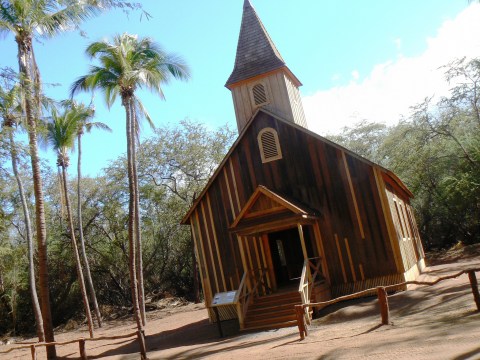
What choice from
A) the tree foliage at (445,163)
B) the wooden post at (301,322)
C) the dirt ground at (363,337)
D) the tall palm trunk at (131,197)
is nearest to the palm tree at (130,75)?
the tall palm trunk at (131,197)

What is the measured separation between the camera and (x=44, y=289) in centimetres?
1485

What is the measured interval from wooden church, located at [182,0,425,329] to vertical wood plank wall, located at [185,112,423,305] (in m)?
0.03

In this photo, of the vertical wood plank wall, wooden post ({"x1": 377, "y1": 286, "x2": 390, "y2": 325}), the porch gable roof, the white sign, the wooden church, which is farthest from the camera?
the vertical wood plank wall

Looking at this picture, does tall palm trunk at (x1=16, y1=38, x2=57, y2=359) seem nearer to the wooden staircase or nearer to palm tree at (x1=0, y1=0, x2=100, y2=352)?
palm tree at (x1=0, y1=0, x2=100, y2=352)

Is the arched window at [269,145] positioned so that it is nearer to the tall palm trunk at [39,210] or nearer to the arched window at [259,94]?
the arched window at [259,94]

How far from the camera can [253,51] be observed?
21156mm

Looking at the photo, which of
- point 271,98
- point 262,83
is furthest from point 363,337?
point 262,83

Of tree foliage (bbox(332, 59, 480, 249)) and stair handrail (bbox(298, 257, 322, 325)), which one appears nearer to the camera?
stair handrail (bbox(298, 257, 322, 325))

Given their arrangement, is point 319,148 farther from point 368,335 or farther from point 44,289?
point 44,289

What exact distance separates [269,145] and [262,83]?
12.7 feet

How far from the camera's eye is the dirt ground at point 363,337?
7.82 meters

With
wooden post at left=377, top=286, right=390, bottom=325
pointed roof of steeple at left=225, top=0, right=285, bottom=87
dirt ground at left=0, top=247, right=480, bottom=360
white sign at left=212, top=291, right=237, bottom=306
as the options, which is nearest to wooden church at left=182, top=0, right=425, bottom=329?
white sign at left=212, top=291, right=237, bottom=306

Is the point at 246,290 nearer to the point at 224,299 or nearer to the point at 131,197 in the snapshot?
the point at 224,299

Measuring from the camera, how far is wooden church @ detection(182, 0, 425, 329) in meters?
15.1
